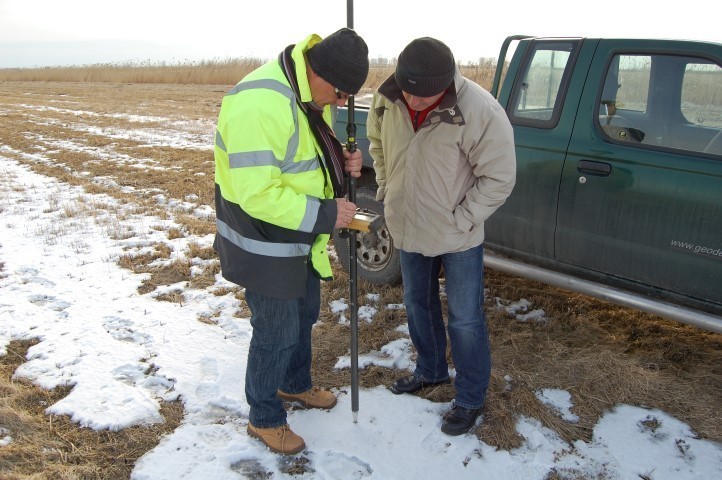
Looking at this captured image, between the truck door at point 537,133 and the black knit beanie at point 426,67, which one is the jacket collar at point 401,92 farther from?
the truck door at point 537,133

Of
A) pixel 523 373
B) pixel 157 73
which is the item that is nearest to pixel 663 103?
pixel 523 373

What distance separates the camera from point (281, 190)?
2344mm

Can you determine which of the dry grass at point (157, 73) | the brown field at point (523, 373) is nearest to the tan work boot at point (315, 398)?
the brown field at point (523, 373)

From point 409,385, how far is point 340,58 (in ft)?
6.16

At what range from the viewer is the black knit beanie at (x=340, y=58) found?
90.4 inches

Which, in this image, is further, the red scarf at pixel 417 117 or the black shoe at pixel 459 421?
the black shoe at pixel 459 421

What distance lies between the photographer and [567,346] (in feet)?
12.6

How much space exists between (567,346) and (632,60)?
1.79 meters

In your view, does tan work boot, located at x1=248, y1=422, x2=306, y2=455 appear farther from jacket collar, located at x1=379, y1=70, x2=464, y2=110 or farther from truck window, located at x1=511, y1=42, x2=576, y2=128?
truck window, located at x1=511, y1=42, x2=576, y2=128

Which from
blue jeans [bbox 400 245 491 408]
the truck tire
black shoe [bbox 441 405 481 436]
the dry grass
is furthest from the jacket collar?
the dry grass

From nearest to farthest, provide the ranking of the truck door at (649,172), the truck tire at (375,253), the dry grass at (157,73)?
the truck door at (649,172) → the truck tire at (375,253) → the dry grass at (157,73)

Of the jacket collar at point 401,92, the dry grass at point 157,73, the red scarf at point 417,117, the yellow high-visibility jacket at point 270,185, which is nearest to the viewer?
the yellow high-visibility jacket at point 270,185

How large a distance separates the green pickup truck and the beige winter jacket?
991 mm

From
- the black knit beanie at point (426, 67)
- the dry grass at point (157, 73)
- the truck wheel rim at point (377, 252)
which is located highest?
the dry grass at point (157, 73)
